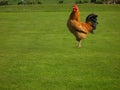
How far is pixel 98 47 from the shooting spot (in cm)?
1634

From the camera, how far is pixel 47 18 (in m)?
27.3

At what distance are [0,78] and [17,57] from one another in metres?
3.00

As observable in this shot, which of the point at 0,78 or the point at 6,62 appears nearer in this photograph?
the point at 0,78

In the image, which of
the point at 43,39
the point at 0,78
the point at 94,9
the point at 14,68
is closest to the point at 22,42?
the point at 43,39

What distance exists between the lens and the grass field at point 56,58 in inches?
423

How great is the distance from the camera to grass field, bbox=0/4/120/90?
10.8m

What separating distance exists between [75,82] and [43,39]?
7966mm

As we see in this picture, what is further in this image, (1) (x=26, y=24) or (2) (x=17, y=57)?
(1) (x=26, y=24)

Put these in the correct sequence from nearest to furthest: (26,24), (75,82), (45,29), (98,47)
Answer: (75,82)
(98,47)
(45,29)
(26,24)

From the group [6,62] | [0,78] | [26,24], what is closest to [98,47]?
[6,62]

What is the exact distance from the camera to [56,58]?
1386 cm

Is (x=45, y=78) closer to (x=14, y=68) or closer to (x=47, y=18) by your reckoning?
(x=14, y=68)

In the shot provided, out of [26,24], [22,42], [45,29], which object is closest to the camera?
[22,42]

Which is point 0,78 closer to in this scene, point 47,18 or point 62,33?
point 62,33
